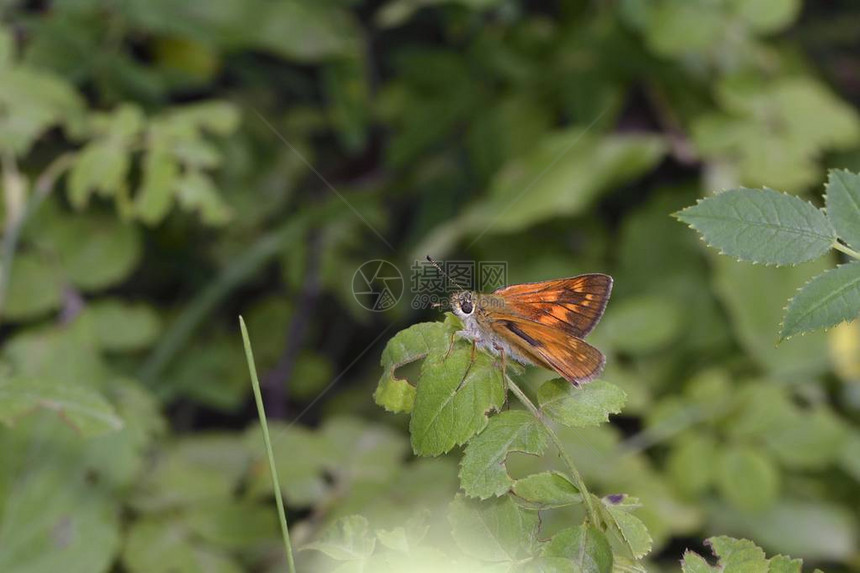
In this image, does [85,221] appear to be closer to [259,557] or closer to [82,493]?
[82,493]

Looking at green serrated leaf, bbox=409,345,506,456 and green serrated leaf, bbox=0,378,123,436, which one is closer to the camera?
green serrated leaf, bbox=409,345,506,456

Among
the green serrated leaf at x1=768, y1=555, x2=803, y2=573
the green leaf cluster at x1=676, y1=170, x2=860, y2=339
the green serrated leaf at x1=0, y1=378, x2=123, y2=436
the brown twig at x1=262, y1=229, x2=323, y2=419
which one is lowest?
the brown twig at x1=262, y1=229, x2=323, y2=419

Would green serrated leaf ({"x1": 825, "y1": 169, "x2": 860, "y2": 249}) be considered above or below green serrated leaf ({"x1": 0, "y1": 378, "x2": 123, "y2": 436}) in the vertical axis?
above

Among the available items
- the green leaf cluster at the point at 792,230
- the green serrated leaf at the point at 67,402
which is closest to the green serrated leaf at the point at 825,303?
the green leaf cluster at the point at 792,230

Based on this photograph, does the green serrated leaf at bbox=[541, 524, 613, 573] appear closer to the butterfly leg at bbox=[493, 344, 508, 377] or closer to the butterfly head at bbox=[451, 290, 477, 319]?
the butterfly leg at bbox=[493, 344, 508, 377]

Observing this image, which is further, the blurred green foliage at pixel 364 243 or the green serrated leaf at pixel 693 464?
the green serrated leaf at pixel 693 464

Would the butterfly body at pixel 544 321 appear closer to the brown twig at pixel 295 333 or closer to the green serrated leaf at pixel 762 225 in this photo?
the green serrated leaf at pixel 762 225

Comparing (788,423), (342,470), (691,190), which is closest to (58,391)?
(342,470)

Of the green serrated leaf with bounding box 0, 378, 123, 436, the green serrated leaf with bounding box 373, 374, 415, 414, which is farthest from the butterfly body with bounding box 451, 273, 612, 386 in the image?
the green serrated leaf with bounding box 0, 378, 123, 436
